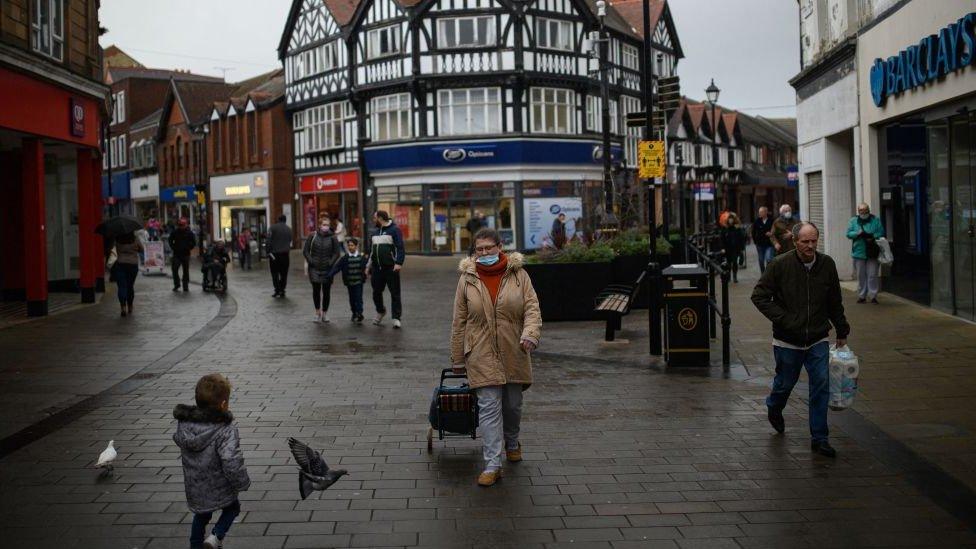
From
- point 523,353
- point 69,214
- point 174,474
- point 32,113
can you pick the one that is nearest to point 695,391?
point 523,353

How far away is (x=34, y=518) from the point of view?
5.76 meters

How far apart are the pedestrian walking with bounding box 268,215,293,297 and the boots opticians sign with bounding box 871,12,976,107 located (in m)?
11.8

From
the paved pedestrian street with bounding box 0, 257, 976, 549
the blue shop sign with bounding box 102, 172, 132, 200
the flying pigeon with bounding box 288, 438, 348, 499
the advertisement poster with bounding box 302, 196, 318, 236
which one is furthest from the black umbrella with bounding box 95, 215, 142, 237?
the blue shop sign with bounding box 102, 172, 132, 200

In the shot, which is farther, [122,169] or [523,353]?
[122,169]

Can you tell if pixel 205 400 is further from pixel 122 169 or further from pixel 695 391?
pixel 122 169

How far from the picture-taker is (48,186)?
2197cm

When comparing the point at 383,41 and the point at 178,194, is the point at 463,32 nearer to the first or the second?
the point at 383,41

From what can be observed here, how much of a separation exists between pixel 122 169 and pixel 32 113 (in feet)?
200

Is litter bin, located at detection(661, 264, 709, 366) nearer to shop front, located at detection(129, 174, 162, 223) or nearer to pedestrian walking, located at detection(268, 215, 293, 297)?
pedestrian walking, located at detection(268, 215, 293, 297)

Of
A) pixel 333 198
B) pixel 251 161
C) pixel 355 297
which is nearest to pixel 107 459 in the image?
pixel 355 297

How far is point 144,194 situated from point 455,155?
1459 inches

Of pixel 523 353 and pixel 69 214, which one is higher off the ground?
pixel 69 214

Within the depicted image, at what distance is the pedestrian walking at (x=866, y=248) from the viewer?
1616 centimetres

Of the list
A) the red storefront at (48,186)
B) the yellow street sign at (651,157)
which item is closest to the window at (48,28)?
the red storefront at (48,186)
